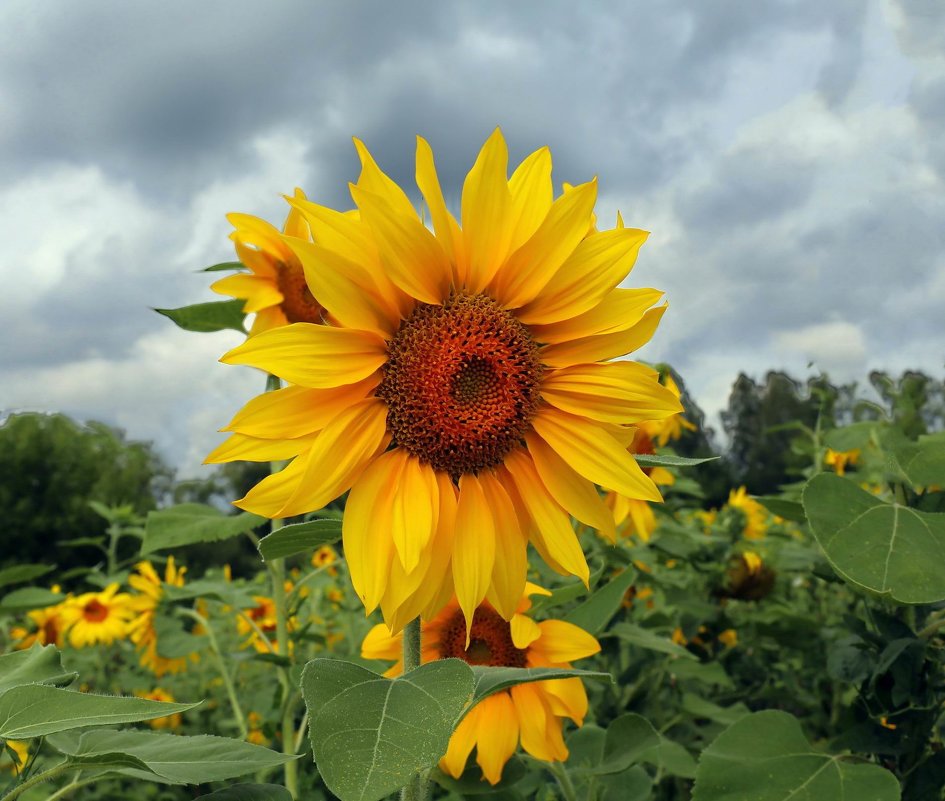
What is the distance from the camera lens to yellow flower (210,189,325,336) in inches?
89.0

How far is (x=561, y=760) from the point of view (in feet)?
5.64

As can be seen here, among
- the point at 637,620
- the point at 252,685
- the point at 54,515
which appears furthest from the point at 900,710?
the point at 54,515

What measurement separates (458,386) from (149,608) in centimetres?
285

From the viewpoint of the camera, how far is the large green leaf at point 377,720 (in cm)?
97

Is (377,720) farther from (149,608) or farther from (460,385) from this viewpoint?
(149,608)

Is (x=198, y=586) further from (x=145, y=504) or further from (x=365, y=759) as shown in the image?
(x=145, y=504)

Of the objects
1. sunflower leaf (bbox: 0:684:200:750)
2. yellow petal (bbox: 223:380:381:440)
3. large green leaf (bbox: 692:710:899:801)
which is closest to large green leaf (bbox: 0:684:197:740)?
sunflower leaf (bbox: 0:684:200:750)

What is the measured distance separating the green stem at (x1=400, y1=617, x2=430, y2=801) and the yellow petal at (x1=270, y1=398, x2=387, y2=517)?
0.77ft

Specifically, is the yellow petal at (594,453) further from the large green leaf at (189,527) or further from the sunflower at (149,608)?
the sunflower at (149,608)

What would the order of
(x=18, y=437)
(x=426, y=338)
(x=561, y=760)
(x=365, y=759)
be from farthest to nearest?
1. (x=18, y=437)
2. (x=561, y=760)
3. (x=426, y=338)
4. (x=365, y=759)

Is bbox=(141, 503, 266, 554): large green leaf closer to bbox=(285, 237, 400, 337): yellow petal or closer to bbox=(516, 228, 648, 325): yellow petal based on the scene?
bbox=(285, 237, 400, 337): yellow petal

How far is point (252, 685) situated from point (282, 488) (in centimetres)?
396

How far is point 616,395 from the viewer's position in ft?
4.36

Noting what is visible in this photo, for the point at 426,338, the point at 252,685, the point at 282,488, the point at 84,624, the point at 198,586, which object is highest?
the point at 426,338
